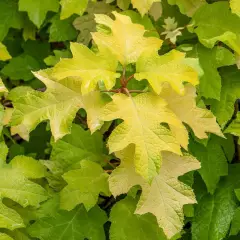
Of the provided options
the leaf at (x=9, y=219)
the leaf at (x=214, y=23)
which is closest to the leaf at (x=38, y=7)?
the leaf at (x=214, y=23)

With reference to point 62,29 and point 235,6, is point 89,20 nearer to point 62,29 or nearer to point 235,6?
point 62,29

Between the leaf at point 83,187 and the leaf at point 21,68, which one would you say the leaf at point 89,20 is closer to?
the leaf at point 21,68

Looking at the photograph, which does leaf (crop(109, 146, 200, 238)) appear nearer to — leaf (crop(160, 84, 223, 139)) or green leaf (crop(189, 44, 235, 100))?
leaf (crop(160, 84, 223, 139))

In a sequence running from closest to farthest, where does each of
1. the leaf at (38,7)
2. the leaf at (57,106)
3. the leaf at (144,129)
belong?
the leaf at (144,129)
the leaf at (57,106)
the leaf at (38,7)

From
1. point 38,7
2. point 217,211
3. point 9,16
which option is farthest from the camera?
point 9,16

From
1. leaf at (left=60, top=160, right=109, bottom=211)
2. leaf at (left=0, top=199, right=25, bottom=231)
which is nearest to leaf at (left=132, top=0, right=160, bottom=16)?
leaf at (left=60, top=160, right=109, bottom=211)

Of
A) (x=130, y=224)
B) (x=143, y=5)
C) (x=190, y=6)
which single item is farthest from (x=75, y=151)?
(x=190, y=6)
